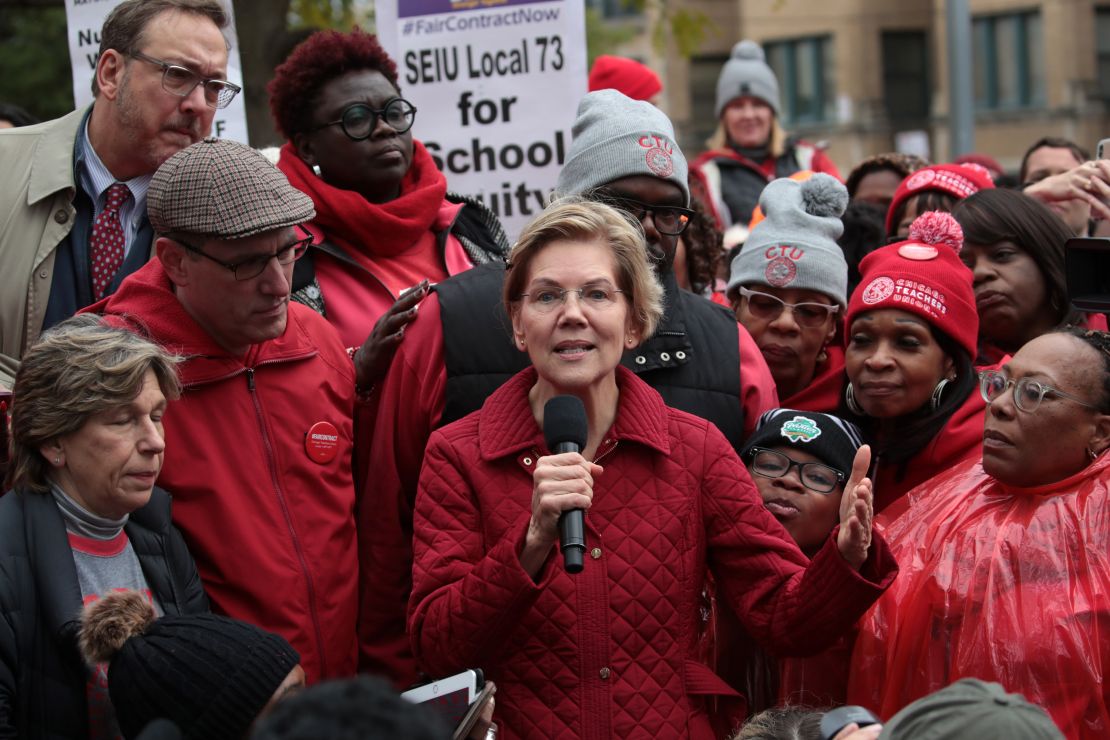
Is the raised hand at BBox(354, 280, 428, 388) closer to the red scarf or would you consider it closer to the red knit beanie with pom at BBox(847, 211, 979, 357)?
the red scarf

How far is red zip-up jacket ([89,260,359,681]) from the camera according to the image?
3656 millimetres

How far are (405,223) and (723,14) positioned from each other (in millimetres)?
38174

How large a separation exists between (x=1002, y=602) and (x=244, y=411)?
1982 millimetres

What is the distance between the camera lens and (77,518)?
339cm

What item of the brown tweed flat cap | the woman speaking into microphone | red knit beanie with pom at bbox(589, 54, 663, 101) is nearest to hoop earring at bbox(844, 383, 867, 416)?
the woman speaking into microphone

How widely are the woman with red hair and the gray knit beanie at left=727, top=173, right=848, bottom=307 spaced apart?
0.92m

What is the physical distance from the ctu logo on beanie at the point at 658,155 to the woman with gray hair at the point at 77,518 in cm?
148

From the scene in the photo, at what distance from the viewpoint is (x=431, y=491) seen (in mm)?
3461

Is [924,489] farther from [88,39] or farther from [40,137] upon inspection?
[88,39]

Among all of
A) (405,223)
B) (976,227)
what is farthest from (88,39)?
(976,227)

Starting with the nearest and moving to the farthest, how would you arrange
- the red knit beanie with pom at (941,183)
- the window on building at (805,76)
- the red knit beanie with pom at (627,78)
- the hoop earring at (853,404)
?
the hoop earring at (853,404), the red knit beanie with pom at (941,183), the red knit beanie with pom at (627,78), the window on building at (805,76)

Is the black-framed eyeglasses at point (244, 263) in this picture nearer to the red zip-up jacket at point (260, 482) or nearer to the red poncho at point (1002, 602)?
the red zip-up jacket at point (260, 482)

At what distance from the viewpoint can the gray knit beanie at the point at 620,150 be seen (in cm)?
414

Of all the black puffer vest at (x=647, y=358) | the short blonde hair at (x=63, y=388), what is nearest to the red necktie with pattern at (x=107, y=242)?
the short blonde hair at (x=63, y=388)
